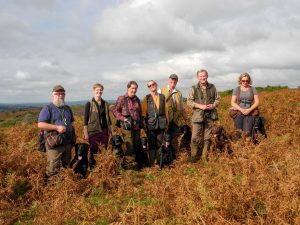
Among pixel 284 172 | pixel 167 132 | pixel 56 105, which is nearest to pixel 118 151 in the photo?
pixel 167 132

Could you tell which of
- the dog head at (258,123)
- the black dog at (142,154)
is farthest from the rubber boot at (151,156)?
the dog head at (258,123)

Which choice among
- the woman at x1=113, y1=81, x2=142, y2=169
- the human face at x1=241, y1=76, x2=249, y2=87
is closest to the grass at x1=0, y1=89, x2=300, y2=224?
the woman at x1=113, y1=81, x2=142, y2=169

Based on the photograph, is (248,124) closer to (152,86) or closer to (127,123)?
(152,86)

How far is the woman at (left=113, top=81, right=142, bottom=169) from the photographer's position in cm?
765

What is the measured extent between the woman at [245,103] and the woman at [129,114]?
214 centimetres

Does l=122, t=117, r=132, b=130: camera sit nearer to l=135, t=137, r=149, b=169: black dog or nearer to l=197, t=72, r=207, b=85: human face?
l=135, t=137, r=149, b=169: black dog

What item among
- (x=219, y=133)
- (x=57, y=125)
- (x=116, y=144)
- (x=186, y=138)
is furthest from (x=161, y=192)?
(x=186, y=138)

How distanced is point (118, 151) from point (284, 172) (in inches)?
145

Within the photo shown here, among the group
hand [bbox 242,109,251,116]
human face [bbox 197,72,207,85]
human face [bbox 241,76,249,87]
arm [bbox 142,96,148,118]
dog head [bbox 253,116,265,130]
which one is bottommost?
dog head [bbox 253,116,265,130]

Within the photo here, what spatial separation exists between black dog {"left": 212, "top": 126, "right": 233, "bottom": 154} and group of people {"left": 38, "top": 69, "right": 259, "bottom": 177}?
0.78 ft

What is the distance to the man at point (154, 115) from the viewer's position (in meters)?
7.84

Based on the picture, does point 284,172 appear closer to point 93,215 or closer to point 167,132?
point 93,215

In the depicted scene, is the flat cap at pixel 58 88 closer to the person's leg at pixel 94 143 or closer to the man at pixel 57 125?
the man at pixel 57 125

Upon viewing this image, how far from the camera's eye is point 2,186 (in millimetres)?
6273
